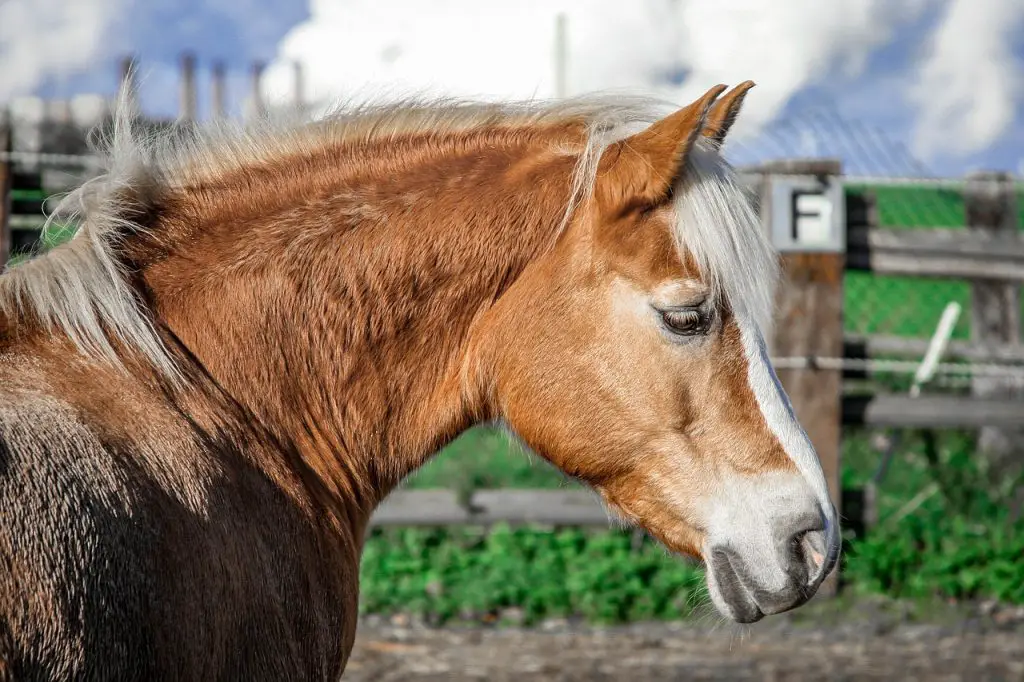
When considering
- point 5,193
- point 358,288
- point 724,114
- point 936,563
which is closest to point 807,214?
point 936,563

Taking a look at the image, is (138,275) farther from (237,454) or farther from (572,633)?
(572,633)

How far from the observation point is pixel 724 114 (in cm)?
235

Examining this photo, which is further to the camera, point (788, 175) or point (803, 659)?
point (788, 175)

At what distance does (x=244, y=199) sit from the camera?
7.43ft

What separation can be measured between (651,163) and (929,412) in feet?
14.2

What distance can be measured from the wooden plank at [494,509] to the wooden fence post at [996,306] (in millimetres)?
2772

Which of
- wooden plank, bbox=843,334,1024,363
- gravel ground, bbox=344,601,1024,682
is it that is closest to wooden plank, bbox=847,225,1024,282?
wooden plank, bbox=843,334,1024,363

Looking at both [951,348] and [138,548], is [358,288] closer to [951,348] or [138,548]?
[138,548]

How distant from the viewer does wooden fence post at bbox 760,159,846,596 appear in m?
5.59

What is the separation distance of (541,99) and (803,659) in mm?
3554

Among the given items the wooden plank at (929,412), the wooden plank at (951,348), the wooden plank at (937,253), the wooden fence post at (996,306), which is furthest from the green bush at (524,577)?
the wooden fence post at (996,306)

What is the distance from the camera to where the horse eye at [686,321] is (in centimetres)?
223

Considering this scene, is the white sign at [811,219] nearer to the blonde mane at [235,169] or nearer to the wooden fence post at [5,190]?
the blonde mane at [235,169]

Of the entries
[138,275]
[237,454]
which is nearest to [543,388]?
[237,454]
